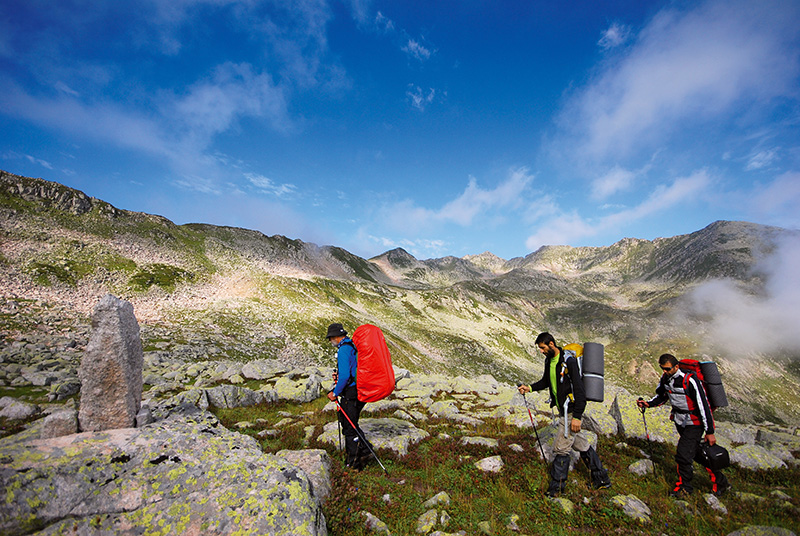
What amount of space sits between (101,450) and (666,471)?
15.2 meters

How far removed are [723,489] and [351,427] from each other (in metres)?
10.9

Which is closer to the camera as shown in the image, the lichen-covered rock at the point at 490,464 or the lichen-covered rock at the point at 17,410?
the lichen-covered rock at the point at 490,464

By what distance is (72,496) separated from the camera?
4.45 meters

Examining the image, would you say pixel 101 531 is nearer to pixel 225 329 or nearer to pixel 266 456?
pixel 266 456

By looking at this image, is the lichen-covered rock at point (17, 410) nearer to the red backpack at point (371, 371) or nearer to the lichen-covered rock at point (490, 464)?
the red backpack at point (371, 371)

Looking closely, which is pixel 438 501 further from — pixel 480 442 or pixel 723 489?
pixel 723 489

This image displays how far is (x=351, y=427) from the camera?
962 cm

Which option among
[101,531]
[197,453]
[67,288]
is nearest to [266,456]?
[197,453]

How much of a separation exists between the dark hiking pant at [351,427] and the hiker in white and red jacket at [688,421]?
29.4ft

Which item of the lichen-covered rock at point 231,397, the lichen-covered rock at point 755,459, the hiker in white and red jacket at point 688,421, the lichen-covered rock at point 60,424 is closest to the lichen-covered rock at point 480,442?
the hiker in white and red jacket at point 688,421

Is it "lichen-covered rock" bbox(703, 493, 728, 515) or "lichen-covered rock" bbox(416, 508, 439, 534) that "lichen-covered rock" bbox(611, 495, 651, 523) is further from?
"lichen-covered rock" bbox(416, 508, 439, 534)

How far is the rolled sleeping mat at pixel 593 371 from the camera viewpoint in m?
8.58

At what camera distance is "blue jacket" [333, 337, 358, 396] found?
9.59 meters

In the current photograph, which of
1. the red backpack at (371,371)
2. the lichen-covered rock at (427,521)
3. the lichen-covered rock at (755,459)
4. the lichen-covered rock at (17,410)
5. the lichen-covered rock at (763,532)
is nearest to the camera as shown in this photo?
the lichen-covered rock at (763,532)
